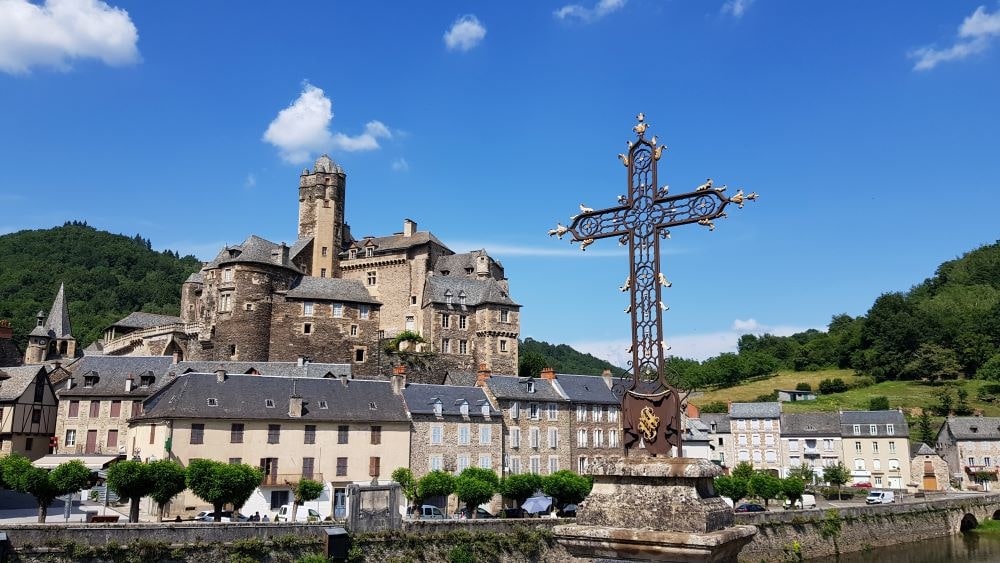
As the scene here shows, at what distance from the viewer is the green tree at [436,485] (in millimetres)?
34969

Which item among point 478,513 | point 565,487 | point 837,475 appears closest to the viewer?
point 565,487

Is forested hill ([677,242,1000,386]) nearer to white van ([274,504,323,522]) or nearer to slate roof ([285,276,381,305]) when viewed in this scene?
slate roof ([285,276,381,305])

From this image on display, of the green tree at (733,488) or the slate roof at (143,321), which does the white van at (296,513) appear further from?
the slate roof at (143,321)

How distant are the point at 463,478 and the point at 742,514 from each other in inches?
514

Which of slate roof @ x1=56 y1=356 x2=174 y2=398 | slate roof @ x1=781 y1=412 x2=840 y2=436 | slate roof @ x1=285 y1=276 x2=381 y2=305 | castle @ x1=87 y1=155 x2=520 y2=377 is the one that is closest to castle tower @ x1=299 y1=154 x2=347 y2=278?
castle @ x1=87 y1=155 x2=520 y2=377

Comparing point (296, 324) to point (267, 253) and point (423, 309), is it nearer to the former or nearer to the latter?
point (267, 253)

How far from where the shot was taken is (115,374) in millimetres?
46938

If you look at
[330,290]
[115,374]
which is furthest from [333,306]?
[115,374]

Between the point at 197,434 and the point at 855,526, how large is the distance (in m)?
34.3

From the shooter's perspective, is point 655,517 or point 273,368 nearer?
point 655,517

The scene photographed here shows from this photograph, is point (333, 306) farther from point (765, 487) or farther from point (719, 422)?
point (765, 487)

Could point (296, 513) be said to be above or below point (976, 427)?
below

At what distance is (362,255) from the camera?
245ft

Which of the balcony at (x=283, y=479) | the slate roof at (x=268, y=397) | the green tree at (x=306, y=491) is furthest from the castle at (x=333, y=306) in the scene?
the green tree at (x=306, y=491)
